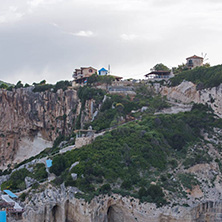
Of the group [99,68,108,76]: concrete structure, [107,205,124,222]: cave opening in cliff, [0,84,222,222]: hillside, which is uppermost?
[99,68,108,76]: concrete structure

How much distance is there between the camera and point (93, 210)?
35375mm

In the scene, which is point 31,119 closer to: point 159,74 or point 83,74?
point 83,74

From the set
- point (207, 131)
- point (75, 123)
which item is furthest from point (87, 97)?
point (207, 131)

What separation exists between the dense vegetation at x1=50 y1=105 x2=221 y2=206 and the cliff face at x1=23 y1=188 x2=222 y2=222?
0.74 meters

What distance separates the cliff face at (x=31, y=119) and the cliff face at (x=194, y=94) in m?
15.0

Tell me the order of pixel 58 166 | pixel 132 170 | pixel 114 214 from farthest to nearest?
1. pixel 58 166
2. pixel 132 170
3. pixel 114 214

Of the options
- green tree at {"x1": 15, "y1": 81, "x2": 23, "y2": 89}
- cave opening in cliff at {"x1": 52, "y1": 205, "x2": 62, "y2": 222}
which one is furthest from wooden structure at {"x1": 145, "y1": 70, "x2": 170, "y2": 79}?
cave opening in cliff at {"x1": 52, "y1": 205, "x2": 62, "y2": 222}

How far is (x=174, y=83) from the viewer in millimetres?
61344

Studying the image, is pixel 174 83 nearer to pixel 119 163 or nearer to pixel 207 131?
pixel 207 131

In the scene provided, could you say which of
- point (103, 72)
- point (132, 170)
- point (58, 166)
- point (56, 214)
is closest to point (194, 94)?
point (103, 72)

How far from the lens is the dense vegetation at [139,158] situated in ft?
123

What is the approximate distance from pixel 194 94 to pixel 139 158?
61.7 ft

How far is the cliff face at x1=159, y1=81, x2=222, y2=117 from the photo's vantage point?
5334cm

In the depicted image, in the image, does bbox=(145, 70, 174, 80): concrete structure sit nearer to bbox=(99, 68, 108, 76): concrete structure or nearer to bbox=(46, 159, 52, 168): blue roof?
bbox=(99, 68, 108, 76): concrete structure
